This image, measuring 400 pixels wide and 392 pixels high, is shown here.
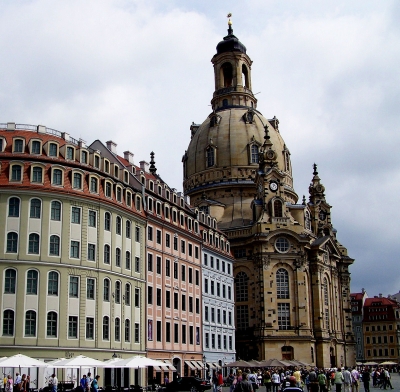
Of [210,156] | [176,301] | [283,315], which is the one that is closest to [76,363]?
[176,301]

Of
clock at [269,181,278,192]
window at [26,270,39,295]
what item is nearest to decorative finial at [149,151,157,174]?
clock at [269,181,278,192]

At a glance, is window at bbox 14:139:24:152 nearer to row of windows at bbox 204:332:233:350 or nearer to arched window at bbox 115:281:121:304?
arched window at bbox 115:281:121:304

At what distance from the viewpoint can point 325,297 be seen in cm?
11069

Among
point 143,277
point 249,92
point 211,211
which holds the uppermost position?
point 249,92

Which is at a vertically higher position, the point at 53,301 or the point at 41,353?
the point at 53,301

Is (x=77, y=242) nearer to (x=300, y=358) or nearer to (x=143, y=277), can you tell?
(x=143, y=277)

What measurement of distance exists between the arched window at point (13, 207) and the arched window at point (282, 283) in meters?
60.5

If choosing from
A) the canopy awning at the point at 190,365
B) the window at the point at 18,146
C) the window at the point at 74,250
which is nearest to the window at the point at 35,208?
the window at the point at 74,250

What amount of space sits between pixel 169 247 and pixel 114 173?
35.4 feet

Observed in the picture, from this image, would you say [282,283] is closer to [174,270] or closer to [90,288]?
[174,270]

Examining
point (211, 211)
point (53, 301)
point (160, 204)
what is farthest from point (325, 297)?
point (53, 301)

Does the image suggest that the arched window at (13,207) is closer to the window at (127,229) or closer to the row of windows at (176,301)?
the window at (127,229)

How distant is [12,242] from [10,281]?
2.99m

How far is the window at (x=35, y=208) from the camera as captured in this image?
163 feet
